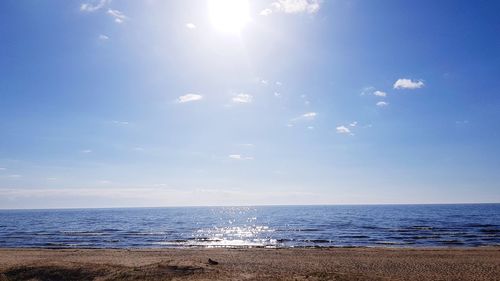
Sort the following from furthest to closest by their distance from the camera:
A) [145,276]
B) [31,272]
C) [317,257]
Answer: [317,257] → [31,272] → [145,276]

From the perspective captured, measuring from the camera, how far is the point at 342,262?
26703 mm

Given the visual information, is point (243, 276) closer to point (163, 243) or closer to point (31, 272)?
point (31, 272)

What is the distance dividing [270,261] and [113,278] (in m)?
11.6

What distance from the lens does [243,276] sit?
773 inches

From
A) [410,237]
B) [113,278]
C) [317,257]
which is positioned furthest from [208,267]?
[410,237]

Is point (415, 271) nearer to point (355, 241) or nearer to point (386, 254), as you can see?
point (386, 254)

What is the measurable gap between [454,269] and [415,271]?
8.38 feet

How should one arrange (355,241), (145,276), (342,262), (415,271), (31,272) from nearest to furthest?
1. (145,276)
2. (31,272)
3. (415,271)
4. (342,262)
5. (355,241)

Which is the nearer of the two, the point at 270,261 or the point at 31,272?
the point at 31,272

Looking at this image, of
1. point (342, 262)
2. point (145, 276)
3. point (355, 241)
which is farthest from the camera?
point (355, 241)

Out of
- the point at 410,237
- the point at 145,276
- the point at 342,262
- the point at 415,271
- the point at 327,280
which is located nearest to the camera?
the point at 327,280

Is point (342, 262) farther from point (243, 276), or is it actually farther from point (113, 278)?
point (113, 278)

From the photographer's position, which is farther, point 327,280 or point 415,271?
point 415,271

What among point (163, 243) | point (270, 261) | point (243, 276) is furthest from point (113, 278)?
point (163, 243)
